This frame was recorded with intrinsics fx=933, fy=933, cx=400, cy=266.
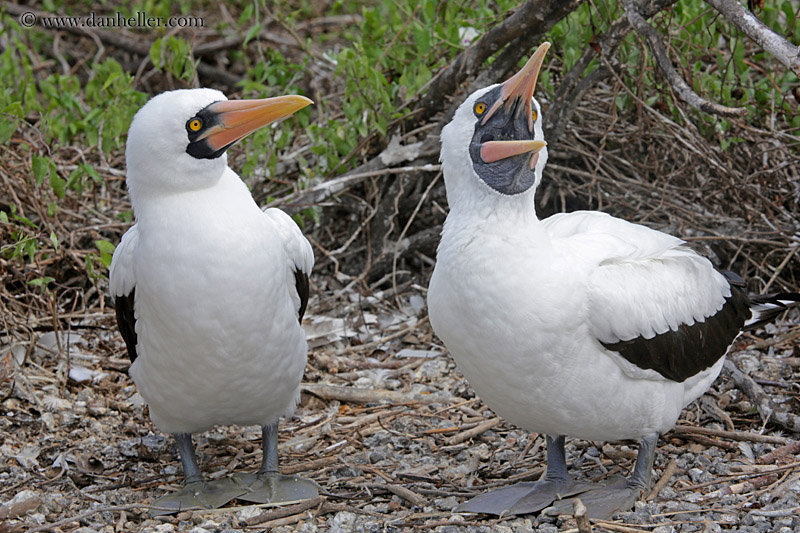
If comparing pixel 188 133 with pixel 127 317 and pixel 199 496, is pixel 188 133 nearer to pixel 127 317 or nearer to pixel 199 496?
pixel 127 317

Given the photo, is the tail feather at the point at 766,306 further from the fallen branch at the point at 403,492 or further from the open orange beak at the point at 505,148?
the fallen branch at the point at 403,492

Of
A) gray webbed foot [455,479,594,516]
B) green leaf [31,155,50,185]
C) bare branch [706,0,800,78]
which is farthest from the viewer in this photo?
green leaf [31,155,50,185]

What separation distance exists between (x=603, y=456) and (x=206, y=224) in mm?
1837

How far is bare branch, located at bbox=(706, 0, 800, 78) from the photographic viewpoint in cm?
266

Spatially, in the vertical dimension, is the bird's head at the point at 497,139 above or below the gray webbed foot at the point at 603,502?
above

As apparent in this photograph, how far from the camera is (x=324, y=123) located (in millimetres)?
5566

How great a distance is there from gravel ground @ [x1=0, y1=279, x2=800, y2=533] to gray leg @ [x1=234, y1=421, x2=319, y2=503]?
0.08 m

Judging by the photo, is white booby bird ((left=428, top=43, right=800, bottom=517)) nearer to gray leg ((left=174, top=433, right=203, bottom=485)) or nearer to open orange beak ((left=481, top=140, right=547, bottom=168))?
open orange beak ((left=481, top=140, right=547, bottom=168))

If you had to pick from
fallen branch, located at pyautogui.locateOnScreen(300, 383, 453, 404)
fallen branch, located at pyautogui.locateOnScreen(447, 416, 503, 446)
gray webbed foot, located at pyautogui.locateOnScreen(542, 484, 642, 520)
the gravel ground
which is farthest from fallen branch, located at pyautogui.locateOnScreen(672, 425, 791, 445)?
fallen branch, located at pyautogui.locateOnScreen(300, 383, 453, 404)

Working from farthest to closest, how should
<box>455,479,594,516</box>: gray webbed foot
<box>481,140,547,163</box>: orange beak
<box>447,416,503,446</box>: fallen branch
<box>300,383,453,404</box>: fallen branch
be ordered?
<box>300,383,453,404</box>: fallen branch < <box>447,416,503,446</box>: fallen branch < <box>455,479,594,516</box>: gray webbed foot < <box>481,140,547,163</box>: orange beak

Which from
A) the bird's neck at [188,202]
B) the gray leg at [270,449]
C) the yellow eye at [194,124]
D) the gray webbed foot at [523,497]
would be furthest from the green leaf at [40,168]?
the gray webbed foot at [523,497]

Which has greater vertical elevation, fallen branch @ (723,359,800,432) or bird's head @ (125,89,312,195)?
bird's head @ (125,89,312,195)

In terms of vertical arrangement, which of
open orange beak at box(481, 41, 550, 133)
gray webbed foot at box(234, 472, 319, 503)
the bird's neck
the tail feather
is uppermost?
open orange beak at box(481, 41, 550, 133)

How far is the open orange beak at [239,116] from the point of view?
3.23m
